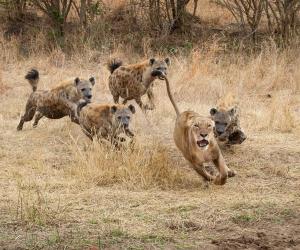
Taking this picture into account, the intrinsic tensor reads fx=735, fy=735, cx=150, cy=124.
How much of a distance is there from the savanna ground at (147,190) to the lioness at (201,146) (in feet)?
0.54

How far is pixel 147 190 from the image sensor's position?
21.3ft

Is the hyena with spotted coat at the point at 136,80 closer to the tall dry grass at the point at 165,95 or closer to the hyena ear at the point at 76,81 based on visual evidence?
the tall dry grass at the point at 165,95

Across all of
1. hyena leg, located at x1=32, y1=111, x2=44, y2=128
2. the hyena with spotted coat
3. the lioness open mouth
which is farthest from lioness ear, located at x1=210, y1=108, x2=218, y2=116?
hyena leg, located at x1=32, y1=111, x2=44, y2=128

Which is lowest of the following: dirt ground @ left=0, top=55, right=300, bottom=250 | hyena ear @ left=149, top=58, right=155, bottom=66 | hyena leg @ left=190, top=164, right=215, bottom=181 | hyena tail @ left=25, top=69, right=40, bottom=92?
dirt ground @ left=0, top=55, right=300, bottom=250

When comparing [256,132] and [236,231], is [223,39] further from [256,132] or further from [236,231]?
[236,231]

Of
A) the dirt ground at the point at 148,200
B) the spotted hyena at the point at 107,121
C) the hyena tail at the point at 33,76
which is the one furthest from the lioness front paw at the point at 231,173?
the hyena tail at the point at 33,76

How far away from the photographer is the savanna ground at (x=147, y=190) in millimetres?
5309

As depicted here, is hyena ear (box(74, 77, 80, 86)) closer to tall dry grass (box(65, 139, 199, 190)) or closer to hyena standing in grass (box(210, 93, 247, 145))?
hyena standing in grass (box(210, 93, 247, 145))

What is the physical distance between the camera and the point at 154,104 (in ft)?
33.8

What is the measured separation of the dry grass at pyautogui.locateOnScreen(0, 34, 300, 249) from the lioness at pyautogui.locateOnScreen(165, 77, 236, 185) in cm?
17

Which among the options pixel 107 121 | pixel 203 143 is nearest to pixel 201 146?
pixel 203 143

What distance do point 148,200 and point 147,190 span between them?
33 cm

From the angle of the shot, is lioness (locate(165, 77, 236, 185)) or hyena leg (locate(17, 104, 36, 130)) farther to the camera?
hyena leg (locate(17, 104, 36, 130))

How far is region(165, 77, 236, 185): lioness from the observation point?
20.7 ft
